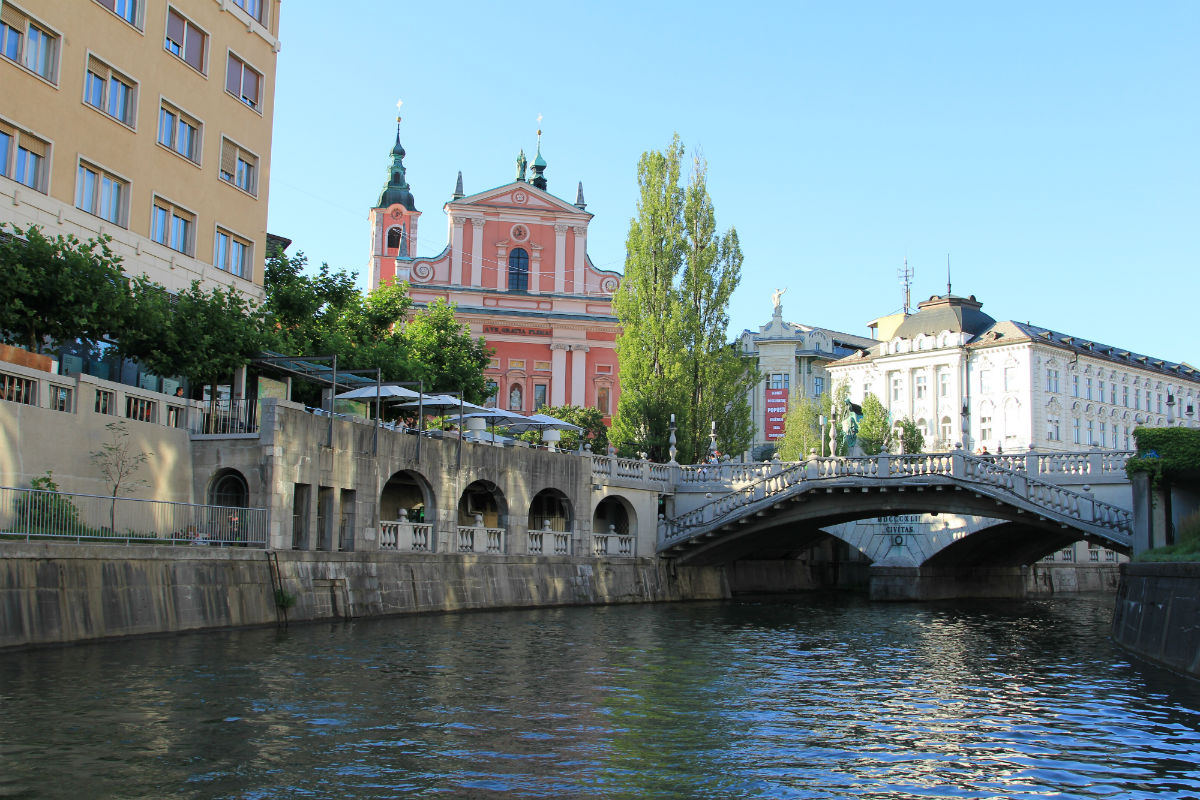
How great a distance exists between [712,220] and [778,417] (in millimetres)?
26929

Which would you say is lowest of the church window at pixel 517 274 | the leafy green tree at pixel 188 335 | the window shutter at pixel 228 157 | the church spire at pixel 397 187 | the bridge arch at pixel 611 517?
the bridge arch at pixel 611 517

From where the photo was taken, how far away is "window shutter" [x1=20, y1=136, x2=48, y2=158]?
31342 millimetres

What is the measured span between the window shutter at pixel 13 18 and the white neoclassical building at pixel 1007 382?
7536 centimetres

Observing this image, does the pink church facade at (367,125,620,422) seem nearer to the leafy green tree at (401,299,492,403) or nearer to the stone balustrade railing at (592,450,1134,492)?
the leafy green tree at (401,299,492,403)

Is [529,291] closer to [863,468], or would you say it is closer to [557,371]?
[557,371]

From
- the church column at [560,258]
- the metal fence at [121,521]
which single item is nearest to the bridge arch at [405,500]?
the metal fence at [121,521]

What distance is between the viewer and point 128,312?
29.3 m

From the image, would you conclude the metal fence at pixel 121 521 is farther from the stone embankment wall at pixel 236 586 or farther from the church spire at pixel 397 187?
the church spire at pixel 397 187

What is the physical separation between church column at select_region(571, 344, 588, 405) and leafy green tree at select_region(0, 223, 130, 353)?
176ft

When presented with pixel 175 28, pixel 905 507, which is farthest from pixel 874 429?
pixel 175 28

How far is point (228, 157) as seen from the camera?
131ft

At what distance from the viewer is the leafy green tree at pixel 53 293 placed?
2709 cm

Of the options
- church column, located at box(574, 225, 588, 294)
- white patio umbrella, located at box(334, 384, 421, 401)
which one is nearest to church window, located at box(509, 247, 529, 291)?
church column, located at box(574, 225, 588, 294)

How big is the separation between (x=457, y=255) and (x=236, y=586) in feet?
185
